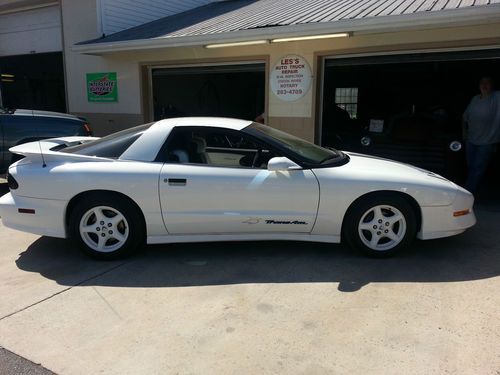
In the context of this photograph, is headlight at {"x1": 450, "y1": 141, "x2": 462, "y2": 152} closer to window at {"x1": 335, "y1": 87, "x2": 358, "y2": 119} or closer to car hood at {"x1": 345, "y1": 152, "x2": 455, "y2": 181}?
window at {"x1": 335, "y1": 87, "x2": 358, "y2": 119}

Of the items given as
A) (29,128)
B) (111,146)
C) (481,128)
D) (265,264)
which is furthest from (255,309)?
(29,128)

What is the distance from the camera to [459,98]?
9664 millimetres

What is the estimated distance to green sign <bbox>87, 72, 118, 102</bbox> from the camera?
10656 mm

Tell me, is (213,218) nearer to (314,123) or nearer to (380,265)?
(380,265)

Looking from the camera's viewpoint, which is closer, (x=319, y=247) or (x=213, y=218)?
(x=213, y=218)

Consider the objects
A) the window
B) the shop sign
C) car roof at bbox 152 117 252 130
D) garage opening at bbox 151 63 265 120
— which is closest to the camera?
car roof at bbox 152 117 252 130

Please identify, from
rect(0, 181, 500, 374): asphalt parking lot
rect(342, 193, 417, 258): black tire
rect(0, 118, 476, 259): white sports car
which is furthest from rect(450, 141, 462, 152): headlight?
rect(342, 193, 417, 258): black tire

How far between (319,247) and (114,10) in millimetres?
9301

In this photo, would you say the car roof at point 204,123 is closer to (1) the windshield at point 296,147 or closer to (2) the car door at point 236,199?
(1) the windshield at point 296,147

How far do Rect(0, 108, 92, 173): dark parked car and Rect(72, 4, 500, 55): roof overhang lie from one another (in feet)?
7.45

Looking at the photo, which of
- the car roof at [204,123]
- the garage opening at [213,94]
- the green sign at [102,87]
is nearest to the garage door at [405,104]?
the garage opening at [213,94]

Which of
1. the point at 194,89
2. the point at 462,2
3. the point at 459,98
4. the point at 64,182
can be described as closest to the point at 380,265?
the point at 64,182

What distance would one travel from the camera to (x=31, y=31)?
12539 millimetres

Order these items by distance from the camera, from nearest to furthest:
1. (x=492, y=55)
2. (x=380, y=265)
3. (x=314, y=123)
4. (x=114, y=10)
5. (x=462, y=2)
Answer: (x=380, y=265) < (x=462, y=2) < (x=492, y=55) < (x=314, y=123) < (x=114, y=10)
